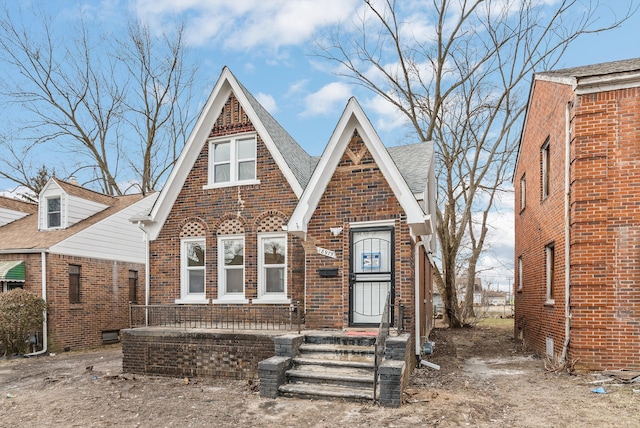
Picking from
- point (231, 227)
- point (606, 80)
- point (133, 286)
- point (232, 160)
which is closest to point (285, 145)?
point (232, 160)

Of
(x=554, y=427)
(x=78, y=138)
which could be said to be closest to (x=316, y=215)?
(x=554, y=427)

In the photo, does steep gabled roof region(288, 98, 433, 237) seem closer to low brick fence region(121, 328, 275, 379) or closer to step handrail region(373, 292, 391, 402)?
step handrail region(373, 292, 391, 402)

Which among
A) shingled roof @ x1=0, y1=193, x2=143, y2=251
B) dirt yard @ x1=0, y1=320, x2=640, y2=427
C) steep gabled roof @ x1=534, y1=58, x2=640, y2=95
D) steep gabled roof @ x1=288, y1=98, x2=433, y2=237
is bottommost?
dirt yard @ x1=0, y1=320, x2=640, y2=427

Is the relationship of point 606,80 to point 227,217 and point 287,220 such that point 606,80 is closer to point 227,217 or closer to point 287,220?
point 287,220

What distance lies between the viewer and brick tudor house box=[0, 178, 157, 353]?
14797 mm

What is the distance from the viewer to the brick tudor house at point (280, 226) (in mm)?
9461

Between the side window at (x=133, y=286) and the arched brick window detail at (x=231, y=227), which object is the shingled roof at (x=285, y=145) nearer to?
the arched brick window detail at (x=231, y=227)

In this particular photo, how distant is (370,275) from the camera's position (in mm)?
9555

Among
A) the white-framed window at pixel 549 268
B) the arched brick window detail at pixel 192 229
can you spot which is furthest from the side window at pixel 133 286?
the white-framed window at pixel 549 268

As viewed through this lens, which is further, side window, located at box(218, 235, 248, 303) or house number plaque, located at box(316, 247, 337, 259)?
side window, located at box(218, 235, 248, 303)

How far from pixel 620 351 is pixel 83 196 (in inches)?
725

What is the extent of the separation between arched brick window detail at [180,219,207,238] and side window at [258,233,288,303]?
1797 mm

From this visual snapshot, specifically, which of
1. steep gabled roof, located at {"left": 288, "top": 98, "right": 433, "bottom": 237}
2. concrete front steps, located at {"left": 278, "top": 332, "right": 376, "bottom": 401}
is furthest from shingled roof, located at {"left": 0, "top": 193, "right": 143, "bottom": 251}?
concrete front steps, located at {"left": 278, "top": 332, "right": 376, "bottom": 401}

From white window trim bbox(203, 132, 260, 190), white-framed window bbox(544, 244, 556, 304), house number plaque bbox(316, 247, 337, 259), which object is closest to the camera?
house number plaque bbox(316, 247, 337, 259)
